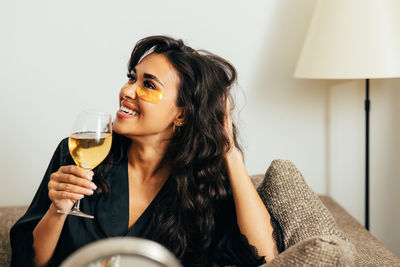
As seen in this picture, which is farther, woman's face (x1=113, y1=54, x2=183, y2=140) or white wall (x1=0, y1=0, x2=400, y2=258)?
white wall (x1=0, y1=0, x2=400, y2=258)

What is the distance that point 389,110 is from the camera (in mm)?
2359

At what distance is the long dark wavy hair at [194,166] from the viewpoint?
1.59 m

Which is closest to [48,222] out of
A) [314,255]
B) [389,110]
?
[314,255]

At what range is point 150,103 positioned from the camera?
152 centimetres

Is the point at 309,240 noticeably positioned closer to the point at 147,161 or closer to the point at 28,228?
the point at 147,161

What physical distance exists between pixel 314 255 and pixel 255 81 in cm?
141

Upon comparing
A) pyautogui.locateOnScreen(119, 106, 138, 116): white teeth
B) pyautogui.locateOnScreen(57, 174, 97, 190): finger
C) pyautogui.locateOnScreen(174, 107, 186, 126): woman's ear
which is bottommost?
pyautogui.locateOnScreen(57, 174, 97, 190): finger

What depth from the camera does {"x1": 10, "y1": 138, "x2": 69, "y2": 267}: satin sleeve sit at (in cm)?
142

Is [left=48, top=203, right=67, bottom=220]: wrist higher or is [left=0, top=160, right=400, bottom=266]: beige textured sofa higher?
[left=48, top=203, right=67, bottom=220]: wrist

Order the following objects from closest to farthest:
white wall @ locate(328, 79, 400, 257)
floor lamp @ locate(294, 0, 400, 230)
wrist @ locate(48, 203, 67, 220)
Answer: wrist @ locate(48, 203, 67, 220) < floor lamp @ locate(294, 0, 400, 230) < white wall @ locate(328, 79, 400, 257)

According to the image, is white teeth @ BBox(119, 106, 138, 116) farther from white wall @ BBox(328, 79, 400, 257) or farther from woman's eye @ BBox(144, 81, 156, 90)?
white wall @ BBox(328, 79, 400, 257)

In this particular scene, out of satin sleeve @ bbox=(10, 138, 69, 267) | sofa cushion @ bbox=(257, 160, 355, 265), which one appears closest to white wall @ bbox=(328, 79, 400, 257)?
sofa cushion @ bbox=(257, 160, 355, 265)

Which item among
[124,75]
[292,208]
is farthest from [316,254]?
[124,75]

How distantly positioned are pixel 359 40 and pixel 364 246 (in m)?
0.81
